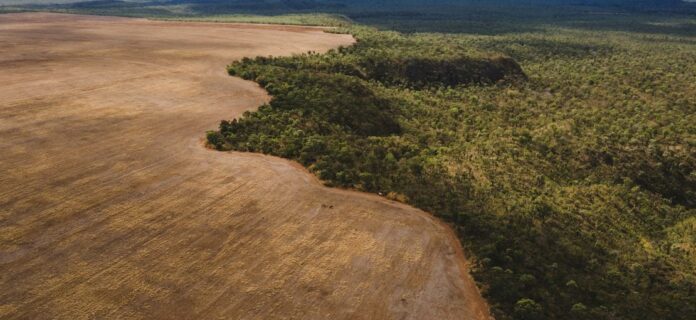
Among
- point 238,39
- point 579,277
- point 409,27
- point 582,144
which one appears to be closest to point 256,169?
point 579,277

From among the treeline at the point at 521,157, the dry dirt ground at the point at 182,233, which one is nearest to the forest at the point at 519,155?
the treeline at the point at 521,157

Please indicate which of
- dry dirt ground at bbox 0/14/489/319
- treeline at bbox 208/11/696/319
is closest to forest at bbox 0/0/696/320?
treeline at bbox 208/11/696/319

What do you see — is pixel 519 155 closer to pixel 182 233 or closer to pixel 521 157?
pixel 521 157

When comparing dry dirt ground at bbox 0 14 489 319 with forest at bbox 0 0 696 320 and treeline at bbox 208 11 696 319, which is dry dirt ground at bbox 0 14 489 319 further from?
treeline at bbox 208 11 696 319

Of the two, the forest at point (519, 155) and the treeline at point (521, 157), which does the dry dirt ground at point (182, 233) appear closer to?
the forest at point (519, 155)

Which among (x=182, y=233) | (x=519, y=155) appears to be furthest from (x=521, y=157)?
(x=182, y=233)
